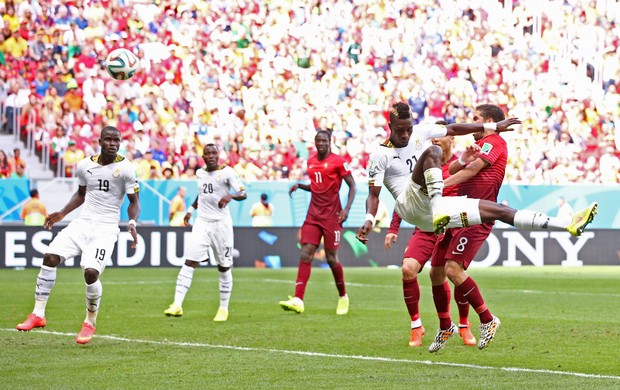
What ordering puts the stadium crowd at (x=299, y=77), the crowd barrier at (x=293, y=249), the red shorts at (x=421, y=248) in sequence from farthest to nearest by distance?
the stadium crowd at (x=299, y=77) → the crowd barrier at (x=293, y=249) → the red shorts at (x=421, y=248)

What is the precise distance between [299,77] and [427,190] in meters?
24.1

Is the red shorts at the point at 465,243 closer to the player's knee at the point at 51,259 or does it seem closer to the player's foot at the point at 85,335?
the player's foot at the point at 85,335

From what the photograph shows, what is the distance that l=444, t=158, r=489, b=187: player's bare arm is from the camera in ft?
35.5

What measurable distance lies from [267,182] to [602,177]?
408 inches

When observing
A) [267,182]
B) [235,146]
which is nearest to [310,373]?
[267,182]

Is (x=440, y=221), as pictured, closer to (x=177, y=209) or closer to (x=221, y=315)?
(x=221, y=315)

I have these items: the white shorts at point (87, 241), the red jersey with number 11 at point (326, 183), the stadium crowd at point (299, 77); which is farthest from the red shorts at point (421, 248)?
the stadium crowd at point (299, 77)

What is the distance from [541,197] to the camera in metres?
30.9

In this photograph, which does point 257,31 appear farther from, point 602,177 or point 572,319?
point 572,319

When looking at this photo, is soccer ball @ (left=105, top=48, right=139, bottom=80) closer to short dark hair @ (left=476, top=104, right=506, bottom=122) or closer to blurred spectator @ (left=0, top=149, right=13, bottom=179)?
short dark hair @ (left=476, top=104, right=506, bottom=122)

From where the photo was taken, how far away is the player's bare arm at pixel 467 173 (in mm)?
10820

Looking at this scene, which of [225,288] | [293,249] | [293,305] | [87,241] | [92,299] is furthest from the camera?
[293,249]

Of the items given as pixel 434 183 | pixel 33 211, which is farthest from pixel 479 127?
pixel 33 211

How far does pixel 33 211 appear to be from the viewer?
85.8 ft
